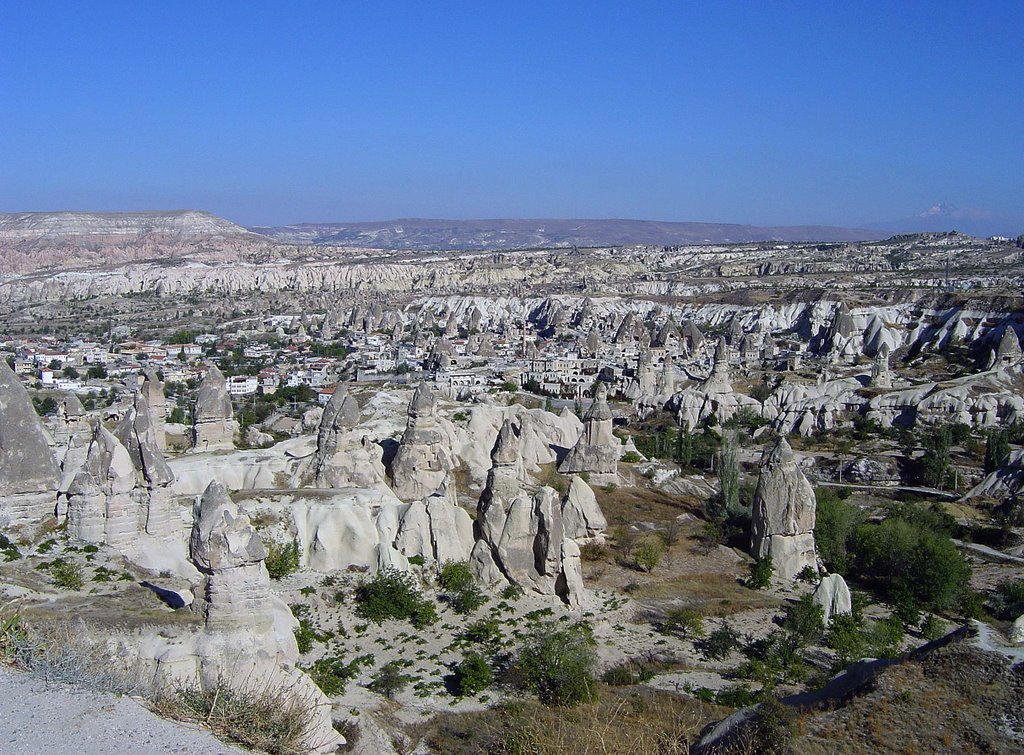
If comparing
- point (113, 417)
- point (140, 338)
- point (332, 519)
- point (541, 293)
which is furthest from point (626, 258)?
point (332, 519)

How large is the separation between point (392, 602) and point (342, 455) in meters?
4.84

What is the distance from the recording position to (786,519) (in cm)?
1659

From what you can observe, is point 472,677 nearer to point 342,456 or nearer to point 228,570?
point 228,570

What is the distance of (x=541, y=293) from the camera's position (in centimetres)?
8912

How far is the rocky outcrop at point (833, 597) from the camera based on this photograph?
1430cm

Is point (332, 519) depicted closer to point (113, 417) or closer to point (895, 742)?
point (895, 742)

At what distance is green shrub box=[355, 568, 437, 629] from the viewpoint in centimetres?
1259

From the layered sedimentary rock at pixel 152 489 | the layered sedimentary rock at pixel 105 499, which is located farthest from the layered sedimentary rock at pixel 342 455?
the layered sedimentary rock at pixel 105 499

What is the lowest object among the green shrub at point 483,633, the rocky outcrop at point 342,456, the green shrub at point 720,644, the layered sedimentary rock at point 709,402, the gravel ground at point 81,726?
the layered sedimentary rock at point 709,402

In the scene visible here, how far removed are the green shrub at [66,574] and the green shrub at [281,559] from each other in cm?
313

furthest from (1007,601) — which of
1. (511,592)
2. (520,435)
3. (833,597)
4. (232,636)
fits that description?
(232,636)

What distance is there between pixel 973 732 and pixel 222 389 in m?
15.9

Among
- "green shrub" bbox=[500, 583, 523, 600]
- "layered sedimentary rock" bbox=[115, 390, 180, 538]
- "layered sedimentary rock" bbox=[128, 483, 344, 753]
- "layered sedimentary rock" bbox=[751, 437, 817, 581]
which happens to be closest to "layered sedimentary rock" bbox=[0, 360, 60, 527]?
"layered sedimentary rock" bbox=[115, 390, 180, 538]

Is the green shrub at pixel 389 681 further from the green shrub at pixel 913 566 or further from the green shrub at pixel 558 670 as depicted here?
the green shrub at pixel 913 566
